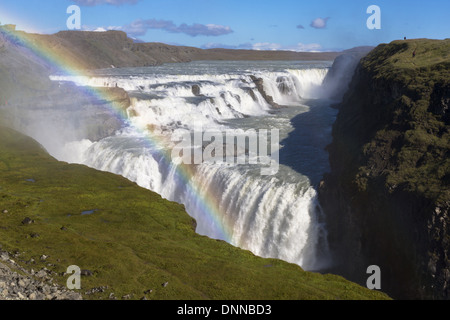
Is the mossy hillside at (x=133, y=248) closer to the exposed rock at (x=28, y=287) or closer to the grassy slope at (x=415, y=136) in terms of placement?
the exposed rock at (x=28, y=287)

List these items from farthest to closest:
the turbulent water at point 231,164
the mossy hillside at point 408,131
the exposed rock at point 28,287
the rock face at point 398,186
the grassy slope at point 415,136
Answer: the turbulent water at point 231,164
the mossy hillside at point 408,131
the grassy slope at point 415,136
the rock face at point 398,186
the exposed rock at point 28,287

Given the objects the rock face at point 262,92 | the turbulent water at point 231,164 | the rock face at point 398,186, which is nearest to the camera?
the rock face at point 398,186

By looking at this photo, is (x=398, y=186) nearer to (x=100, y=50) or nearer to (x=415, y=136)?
(x=415, y=136)

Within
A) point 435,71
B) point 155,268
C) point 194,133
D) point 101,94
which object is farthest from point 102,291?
point 101,94

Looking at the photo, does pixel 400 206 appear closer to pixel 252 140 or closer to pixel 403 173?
pixel 403 173

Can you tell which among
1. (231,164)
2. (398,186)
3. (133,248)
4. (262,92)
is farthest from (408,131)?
(262,92)

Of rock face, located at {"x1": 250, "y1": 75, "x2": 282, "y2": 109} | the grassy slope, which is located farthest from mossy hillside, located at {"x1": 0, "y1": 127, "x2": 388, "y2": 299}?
rock face, located at {"x1": 250, "y1": 75, "x2": 282, "y2": 109}

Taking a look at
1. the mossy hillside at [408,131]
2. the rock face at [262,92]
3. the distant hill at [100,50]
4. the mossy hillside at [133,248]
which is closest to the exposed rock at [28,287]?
the mossy hillside at [133,248]

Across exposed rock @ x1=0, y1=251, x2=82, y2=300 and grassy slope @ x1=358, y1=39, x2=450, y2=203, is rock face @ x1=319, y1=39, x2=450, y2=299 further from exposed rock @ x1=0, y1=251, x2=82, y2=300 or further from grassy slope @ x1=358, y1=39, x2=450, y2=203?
A: exposed rock @ x1=0, y1=251, x2=82, y2=300
